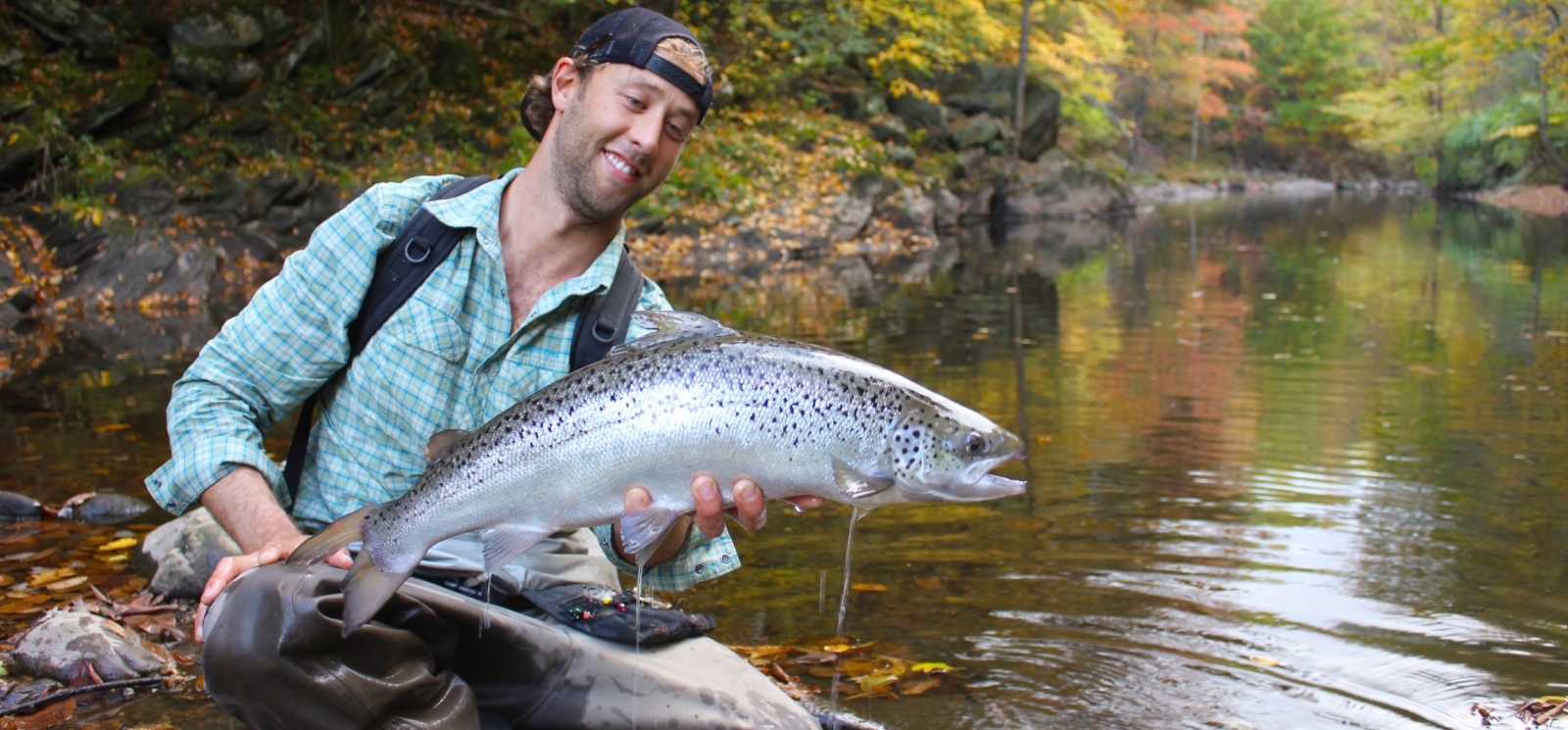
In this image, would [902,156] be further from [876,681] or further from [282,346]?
[282,346]

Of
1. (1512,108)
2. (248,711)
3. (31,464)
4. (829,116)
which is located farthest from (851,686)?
(1512,108)

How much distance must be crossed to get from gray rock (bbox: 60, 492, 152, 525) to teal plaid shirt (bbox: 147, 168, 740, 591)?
144 inches

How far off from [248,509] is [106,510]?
4080 mm

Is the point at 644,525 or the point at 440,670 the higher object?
the point at 644,525

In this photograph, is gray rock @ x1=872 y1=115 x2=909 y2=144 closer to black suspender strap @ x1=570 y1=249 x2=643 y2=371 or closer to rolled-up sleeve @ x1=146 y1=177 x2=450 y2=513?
black suspender strap @ x1=570 y1=249 x2=643 y2=371

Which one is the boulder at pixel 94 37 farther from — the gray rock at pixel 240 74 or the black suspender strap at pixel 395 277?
the black suspender strap at pixel 395 277

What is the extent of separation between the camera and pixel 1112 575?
5781mm

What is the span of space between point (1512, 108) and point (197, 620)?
1900 inches

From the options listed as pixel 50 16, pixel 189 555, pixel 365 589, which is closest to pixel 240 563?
pixel 365 589

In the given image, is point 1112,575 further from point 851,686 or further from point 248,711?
point 248,711

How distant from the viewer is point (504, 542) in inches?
110

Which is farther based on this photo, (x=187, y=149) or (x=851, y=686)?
(x=187, y=149)

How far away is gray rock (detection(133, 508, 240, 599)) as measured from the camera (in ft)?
16.7

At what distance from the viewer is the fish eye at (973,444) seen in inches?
106
